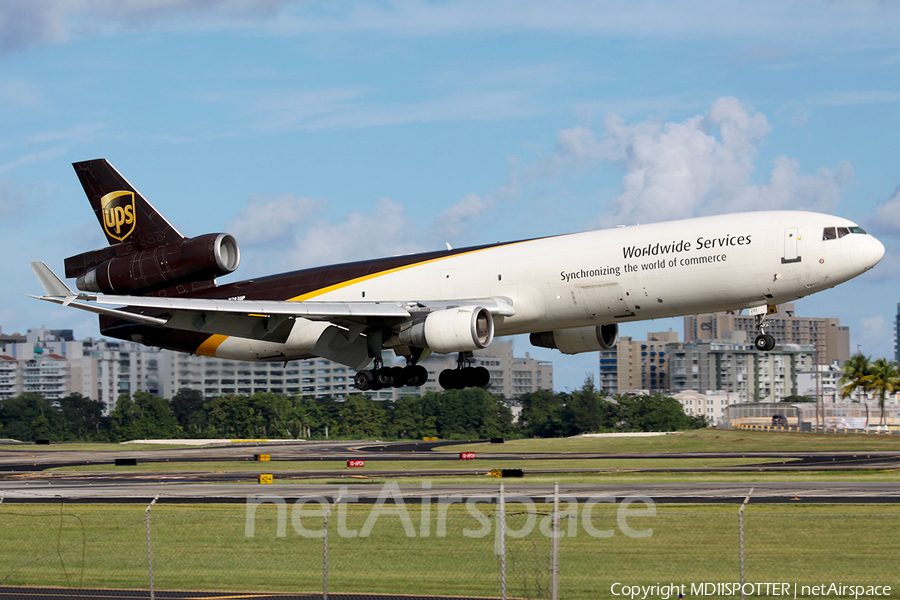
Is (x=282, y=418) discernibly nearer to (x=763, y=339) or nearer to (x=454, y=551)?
(x=763, y=339)

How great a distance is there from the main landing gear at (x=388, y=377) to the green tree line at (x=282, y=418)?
6330 centimetres

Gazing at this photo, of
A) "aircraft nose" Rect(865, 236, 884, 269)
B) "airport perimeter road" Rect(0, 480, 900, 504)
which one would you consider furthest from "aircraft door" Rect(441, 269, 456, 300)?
"aircraft nose" Rect(865, 236, 884, 269)

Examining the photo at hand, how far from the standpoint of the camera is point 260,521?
32875 mm

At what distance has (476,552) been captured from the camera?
26500 mm

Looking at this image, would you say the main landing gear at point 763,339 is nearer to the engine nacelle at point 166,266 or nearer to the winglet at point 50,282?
the engine nacelle at point 166,266

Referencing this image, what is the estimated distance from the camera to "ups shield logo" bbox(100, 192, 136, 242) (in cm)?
4922

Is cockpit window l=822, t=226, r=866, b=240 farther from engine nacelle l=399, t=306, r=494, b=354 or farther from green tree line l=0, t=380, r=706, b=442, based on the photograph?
green tree line l=0, t=380, r=706, b=442

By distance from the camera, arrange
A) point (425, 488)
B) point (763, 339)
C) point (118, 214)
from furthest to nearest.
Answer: point (118, 214), point (425, 488), point (763, 339)

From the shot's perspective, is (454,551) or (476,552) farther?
(476,552)

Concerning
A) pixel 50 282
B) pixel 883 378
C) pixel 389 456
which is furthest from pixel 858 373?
pixel 50 282

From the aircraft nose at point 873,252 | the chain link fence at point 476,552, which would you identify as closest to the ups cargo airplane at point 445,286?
the aircraft nose at point 873,252

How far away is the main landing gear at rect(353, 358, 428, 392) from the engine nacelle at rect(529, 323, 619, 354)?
229 inches

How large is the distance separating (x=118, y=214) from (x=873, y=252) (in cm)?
3367

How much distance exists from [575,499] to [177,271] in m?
21.0
